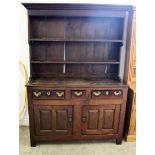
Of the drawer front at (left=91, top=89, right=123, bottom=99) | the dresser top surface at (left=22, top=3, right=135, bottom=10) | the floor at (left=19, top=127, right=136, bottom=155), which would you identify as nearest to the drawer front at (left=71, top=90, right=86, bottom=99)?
the drawer front at (left=91, top=89, right=123, bottom=99)

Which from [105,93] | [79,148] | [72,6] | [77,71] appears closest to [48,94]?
[77,71]

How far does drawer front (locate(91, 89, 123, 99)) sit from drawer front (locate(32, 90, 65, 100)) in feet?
1.34

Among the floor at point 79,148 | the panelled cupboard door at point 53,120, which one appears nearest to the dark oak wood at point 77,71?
the panelled cupboard door at point 53,120

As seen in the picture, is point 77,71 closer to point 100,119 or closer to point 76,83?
point 76,83

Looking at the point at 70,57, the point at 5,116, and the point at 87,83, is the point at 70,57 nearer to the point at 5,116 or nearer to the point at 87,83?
the point at 87,83

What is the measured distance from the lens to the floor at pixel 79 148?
7.39 ft

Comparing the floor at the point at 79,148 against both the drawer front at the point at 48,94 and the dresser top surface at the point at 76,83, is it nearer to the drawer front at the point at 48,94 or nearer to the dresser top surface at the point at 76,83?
the drawer front at the point at 48,94

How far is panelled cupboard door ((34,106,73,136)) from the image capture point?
7.32 ft

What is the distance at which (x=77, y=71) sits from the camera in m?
2.60

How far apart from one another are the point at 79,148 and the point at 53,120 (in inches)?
21.6

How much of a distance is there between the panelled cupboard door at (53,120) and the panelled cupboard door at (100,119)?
21 cm

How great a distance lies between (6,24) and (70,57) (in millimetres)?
1858
